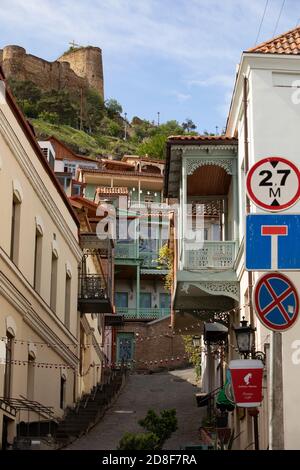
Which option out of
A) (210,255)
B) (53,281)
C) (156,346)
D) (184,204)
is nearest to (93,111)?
(156,346)

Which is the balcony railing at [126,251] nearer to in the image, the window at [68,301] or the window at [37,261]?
the window at [68,301]

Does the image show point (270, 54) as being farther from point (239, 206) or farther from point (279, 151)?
point (239, 206)

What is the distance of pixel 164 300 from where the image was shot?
5638cm

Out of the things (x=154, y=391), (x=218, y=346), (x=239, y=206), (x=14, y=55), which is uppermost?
(x=14, y=55)

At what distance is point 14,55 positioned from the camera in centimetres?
12838

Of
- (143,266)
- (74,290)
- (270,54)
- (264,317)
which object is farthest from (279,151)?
(143,266)

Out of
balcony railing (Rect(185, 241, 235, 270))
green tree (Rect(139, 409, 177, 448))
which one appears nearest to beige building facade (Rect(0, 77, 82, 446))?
green tree (Rect(139, 409, 177, 448))

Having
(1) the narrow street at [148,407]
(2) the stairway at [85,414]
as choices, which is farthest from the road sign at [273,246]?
(2) the stairway at [85,414]

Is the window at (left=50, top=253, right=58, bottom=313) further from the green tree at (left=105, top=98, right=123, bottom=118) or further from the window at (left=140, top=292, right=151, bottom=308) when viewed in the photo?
the green tree at (left=105, top=98, right=123, bottom=118)

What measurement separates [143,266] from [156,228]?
9.83ft

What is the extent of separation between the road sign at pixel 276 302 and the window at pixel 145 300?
47423 millimetres

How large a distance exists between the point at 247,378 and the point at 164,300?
150 feet

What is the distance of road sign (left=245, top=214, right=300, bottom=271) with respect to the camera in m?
8.27
